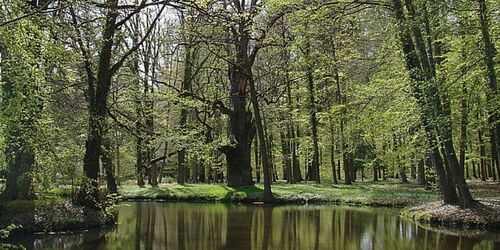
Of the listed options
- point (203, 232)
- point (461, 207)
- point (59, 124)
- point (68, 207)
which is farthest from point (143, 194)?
point (461, 207)

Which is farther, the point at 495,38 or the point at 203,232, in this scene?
the point at 495,38

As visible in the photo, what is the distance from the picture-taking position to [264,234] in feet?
42.8

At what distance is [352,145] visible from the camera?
2891 cm

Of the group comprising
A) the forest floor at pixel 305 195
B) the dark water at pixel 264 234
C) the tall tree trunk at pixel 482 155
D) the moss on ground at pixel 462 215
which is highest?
the tall tree trunk at pixel 482 155

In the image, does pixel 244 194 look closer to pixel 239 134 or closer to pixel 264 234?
pixel 239 134

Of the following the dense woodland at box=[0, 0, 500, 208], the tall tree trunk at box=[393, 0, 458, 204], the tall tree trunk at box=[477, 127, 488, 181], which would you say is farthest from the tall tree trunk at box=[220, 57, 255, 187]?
the tall tree trunk at box=[477, 127, 488, 181]

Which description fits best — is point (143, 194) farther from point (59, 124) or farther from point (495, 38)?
point (495, 38)

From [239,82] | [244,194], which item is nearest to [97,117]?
[244,194]

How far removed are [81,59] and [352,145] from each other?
17.6 metres

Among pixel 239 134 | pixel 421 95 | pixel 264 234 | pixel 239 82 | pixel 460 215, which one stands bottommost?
pixel 264 234

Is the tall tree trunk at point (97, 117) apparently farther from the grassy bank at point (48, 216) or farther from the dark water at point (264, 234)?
the dark water at point (264, 234)

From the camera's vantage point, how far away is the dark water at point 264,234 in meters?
11.4

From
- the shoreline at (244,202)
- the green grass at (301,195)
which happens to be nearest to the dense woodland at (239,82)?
the shoreline at (244,202)

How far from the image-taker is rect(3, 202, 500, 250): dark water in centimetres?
1141
